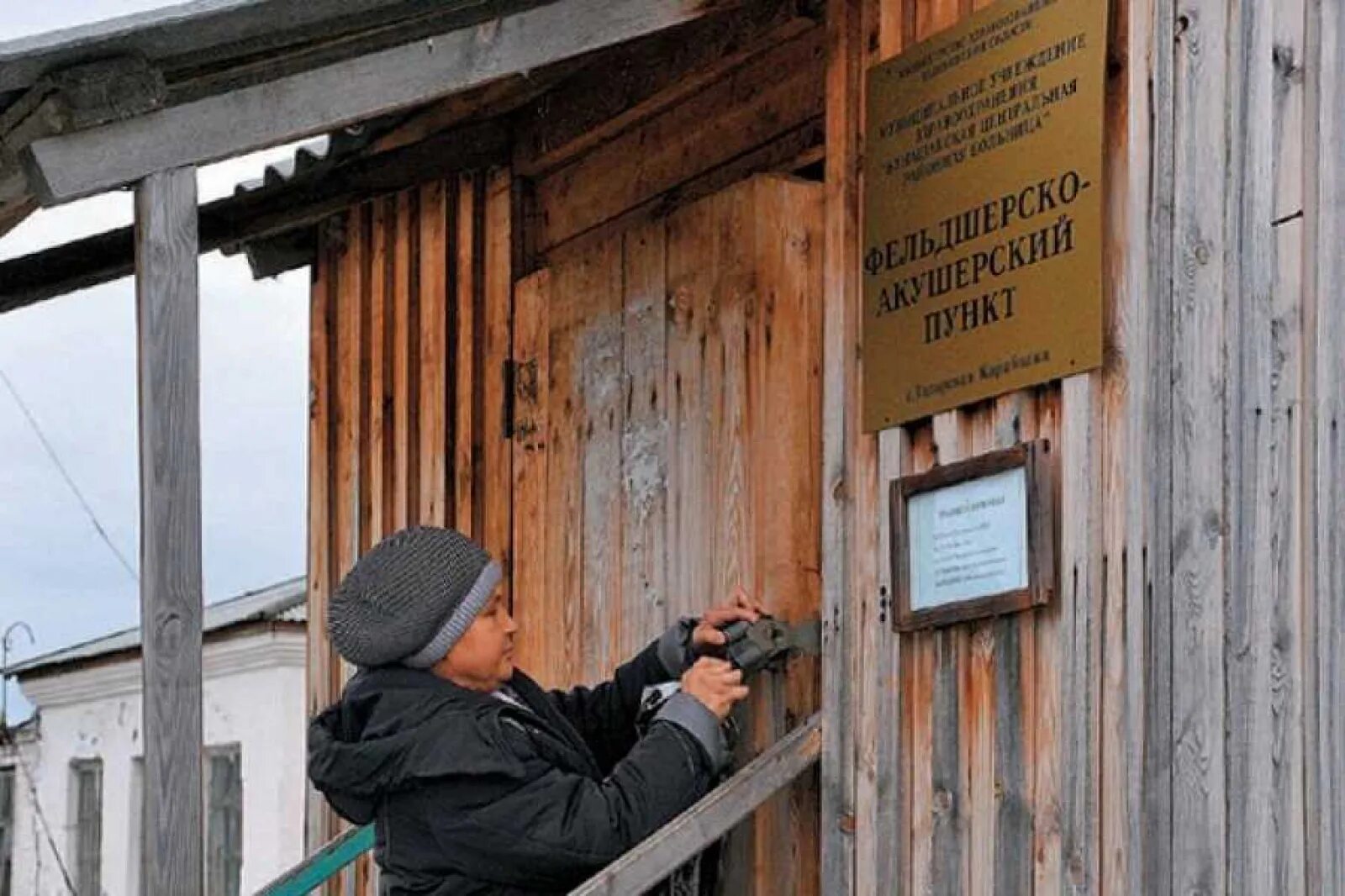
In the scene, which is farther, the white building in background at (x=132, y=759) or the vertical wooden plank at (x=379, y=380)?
the white building in background at (x=132, y=759)

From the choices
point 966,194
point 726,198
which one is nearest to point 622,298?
point 726,198

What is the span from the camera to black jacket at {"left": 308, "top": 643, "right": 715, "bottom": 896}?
516 cm

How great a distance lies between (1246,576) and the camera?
455cm

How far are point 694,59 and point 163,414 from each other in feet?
6.72

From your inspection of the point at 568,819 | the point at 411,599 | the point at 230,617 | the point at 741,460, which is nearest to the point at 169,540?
the point at 411,599

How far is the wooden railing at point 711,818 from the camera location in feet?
17.0

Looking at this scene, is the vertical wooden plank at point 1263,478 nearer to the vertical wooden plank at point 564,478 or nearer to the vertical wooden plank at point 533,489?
the vertical wooden plank at point 564,478

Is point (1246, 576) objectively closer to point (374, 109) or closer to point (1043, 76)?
point (1043, 76)

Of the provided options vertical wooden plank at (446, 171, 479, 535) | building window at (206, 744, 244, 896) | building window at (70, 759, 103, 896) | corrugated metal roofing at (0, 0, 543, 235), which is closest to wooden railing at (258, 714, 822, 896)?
corrugated metal roofing at (0, 0, 543, 235)

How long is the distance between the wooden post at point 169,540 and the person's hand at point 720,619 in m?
1.28

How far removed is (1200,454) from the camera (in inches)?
182

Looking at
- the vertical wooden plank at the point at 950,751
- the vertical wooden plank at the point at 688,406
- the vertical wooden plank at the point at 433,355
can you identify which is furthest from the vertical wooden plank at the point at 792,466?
the vertical wooden plank at the point at 433,355

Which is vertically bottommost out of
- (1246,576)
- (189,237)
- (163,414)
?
(1246,576)

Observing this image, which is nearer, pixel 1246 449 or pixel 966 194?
pixel 1246 449
